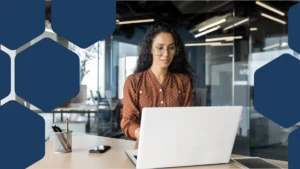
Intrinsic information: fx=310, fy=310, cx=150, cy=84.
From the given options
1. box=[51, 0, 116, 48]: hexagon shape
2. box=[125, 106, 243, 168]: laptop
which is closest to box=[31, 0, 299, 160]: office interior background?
box=[51, 0, 116, 48]: hexagon shape

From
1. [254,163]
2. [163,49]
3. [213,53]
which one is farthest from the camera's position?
[213,53]

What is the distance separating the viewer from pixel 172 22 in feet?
12.2

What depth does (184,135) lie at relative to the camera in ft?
3.37

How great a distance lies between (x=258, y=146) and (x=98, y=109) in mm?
1987

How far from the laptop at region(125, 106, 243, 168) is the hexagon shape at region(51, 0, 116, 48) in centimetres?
111

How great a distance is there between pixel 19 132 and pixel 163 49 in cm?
85

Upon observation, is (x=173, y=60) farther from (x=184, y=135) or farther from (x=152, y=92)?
(x=184, y=135)

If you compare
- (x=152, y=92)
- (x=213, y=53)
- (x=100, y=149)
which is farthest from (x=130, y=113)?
(x=213, y=53)

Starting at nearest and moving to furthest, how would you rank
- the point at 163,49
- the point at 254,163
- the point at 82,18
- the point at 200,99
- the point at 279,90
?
the point at 254,163 → the point at 163,49 → the point at 200,99 → the point at 82,18 → the point at 279,90

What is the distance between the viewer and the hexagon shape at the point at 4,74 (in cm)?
176

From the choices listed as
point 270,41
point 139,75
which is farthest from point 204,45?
point 139,75

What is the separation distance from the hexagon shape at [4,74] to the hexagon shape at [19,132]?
8.1 inches

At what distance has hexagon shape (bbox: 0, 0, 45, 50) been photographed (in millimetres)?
1618

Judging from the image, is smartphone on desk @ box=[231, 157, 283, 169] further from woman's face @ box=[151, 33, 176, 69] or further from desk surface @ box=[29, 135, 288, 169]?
woman's face @ box=[151, 33, 176, 69]
